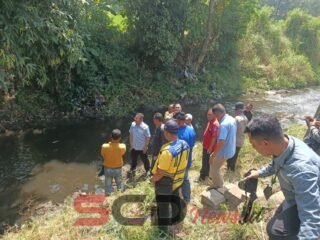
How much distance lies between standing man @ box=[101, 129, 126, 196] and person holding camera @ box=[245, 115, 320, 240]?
3761mm

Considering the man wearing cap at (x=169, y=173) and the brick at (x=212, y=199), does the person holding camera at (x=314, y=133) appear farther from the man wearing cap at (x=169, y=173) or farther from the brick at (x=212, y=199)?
the man wearing cap at (x=169, y=173)

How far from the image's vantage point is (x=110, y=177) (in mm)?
6742

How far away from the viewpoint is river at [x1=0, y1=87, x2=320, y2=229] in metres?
7.28

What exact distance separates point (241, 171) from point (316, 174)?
4.78 meters

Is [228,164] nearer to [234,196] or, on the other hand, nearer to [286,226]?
[234,196]

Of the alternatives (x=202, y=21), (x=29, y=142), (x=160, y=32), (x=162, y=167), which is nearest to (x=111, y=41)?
(x=160, y=32)

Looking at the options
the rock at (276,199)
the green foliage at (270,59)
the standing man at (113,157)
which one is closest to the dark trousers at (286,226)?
the rock at (276,199)

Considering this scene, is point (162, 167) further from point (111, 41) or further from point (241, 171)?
point (111, 41)

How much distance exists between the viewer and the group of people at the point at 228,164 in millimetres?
2504

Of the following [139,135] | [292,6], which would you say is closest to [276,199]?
[139,135]

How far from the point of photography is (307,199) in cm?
246

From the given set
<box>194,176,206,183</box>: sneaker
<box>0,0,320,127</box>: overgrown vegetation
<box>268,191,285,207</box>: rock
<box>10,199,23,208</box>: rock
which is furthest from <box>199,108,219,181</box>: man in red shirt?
<box>10,199,23,208</box>: rock

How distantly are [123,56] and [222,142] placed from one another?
10.0 m

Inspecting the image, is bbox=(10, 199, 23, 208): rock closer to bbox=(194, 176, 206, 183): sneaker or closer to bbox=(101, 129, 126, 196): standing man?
bbox=(101, 129, 126, 196): standing man
